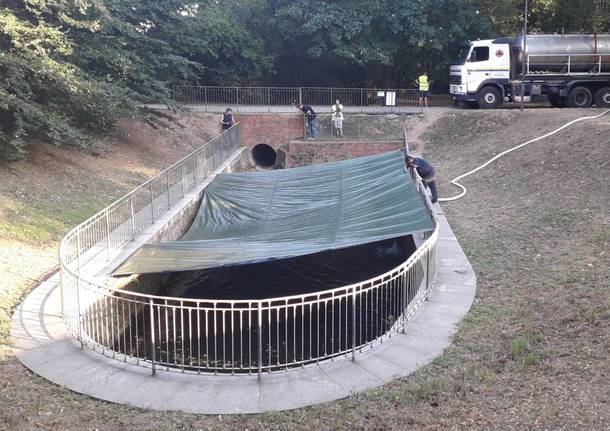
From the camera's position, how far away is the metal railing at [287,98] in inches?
1211

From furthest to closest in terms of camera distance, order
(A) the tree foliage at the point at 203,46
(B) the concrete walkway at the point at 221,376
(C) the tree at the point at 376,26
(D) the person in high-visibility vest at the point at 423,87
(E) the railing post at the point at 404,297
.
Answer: (C) the tree at the point at 376,26 → (D) the person in high-visibility vest at the point at 423,87 → (A) the tree foliage at the point at 203,46 → (E) the railing post at the point at 404,297 → (B) the concrete walkway at the point at 221,376

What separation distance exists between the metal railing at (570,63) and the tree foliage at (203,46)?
600cm

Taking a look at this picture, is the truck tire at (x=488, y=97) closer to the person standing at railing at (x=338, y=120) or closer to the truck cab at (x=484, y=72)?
the truck cab at (x=484, y=72)

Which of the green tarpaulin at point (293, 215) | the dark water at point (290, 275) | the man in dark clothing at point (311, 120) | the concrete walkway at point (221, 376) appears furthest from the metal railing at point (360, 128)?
the concrete walkway at point (221, 376)

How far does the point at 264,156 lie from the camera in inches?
1180

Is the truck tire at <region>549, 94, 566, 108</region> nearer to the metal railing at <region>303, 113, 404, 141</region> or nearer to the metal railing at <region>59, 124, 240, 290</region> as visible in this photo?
the metal railing at <region>303, 113, 404, 141</region>

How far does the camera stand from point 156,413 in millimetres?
7039

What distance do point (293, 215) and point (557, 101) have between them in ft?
62.1

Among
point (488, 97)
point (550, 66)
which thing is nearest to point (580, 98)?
point (550, 66)

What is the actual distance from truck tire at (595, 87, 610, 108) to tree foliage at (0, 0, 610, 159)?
765 centimetres

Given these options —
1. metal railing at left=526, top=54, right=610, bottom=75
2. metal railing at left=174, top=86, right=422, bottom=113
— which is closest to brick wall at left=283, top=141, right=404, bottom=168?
metal railing at left=174, top=86, right=422, bottom=113

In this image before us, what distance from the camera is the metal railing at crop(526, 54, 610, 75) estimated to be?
Result: 87.6ft

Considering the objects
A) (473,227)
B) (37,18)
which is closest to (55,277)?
(473,227)

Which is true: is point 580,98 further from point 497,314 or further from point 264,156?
point 497,314
